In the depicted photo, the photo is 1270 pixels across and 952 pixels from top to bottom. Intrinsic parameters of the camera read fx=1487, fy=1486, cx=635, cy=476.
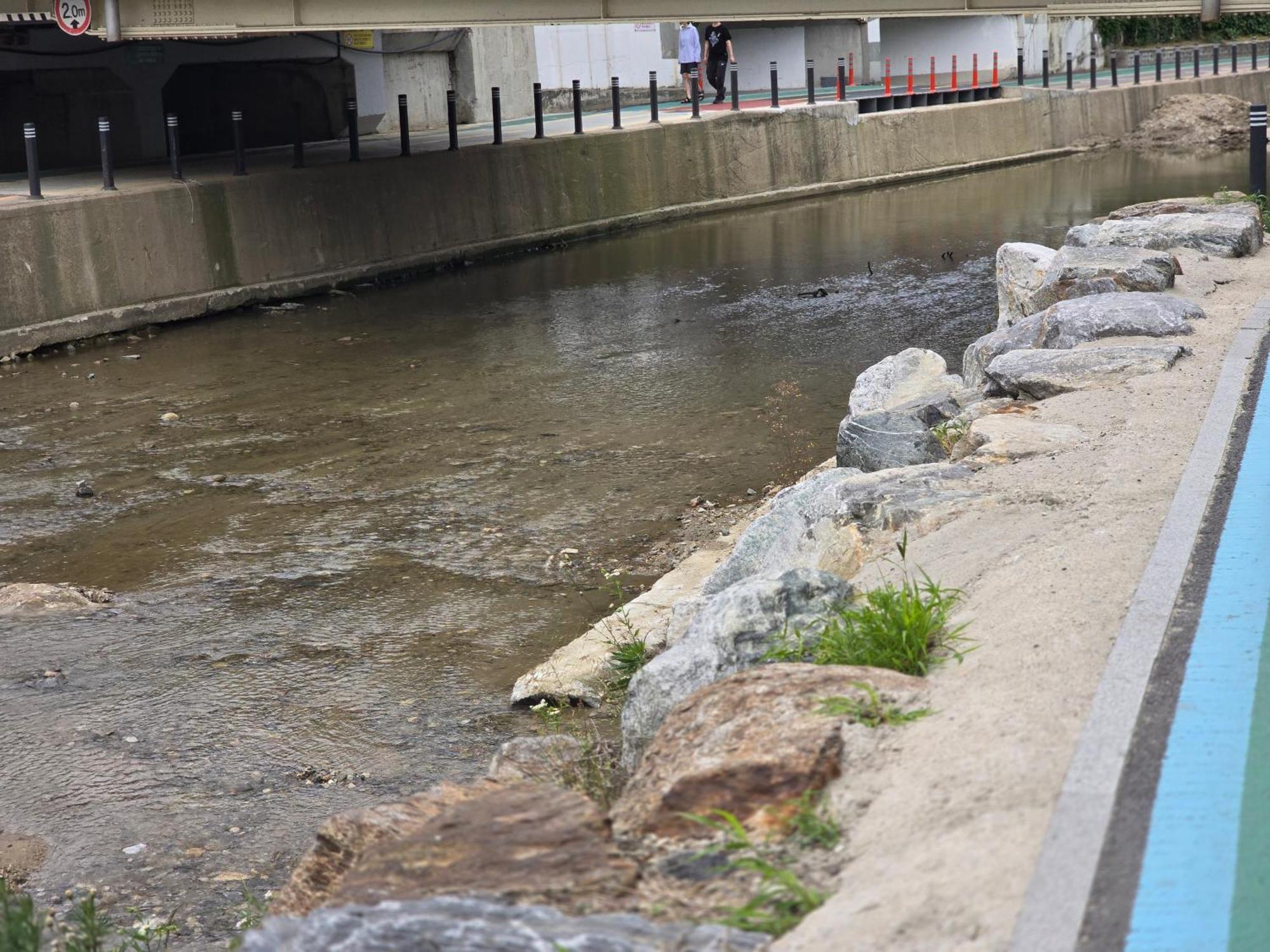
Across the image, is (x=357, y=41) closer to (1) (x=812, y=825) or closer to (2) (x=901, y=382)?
(2) (x=901, y=382)

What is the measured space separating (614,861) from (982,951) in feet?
2.90

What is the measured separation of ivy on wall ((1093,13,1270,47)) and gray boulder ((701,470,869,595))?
43262 mm

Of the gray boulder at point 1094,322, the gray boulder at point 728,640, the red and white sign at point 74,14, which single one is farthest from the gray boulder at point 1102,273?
the red and white sign at point 74,14

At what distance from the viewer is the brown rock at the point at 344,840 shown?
12.3ft

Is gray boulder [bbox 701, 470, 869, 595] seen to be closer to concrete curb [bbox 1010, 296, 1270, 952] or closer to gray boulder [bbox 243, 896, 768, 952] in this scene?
concrete curb [bbox 1010, 296, 1270, 952]

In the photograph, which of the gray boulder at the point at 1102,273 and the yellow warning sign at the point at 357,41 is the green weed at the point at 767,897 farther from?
the yellow warning sign at the point at 357,41

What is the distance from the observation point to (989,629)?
4.38 metres

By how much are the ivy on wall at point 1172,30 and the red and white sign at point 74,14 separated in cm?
3754

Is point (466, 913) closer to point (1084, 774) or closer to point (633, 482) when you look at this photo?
point (1084, 774)

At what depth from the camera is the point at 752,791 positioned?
3508 millimetres

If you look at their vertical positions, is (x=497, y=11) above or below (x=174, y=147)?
above

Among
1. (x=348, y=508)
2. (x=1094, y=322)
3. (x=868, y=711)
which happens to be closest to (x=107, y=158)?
(x=348, y=508)

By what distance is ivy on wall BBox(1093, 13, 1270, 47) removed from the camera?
4759 cm

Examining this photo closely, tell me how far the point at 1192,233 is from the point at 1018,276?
60.9 inches
